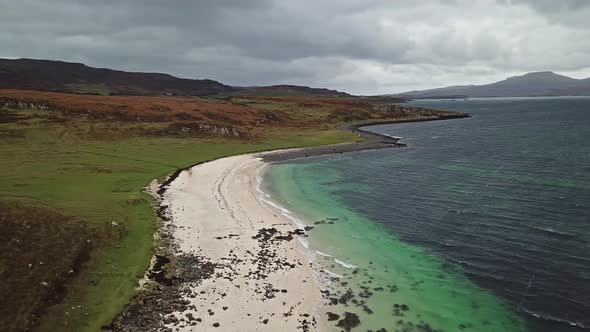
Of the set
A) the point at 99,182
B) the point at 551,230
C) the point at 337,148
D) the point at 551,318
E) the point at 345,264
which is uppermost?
the point at 337,148

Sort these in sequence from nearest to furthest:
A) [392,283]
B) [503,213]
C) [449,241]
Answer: [392,283]
[449,241]
[503,213]

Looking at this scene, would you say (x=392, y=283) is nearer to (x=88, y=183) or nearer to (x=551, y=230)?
(x=551, y=230)

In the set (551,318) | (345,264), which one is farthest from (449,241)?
(551,318)

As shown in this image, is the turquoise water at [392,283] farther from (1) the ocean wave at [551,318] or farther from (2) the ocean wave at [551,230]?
(2) the ocean wave at [551,230]

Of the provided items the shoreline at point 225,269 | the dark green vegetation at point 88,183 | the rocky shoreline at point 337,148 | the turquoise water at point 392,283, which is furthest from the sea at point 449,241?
the dark green vegetation at point 88,183

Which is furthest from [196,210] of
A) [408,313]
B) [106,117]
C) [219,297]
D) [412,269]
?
[106,117]

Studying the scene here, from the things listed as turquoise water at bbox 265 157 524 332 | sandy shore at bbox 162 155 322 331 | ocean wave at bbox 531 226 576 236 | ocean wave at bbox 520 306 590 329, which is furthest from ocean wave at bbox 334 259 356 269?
ocean wave at bbox 531 226 576 236

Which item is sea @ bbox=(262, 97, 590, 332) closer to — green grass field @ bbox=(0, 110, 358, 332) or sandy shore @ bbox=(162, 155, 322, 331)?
sandy shore @ bbox=(162, 155, 322, 331)
